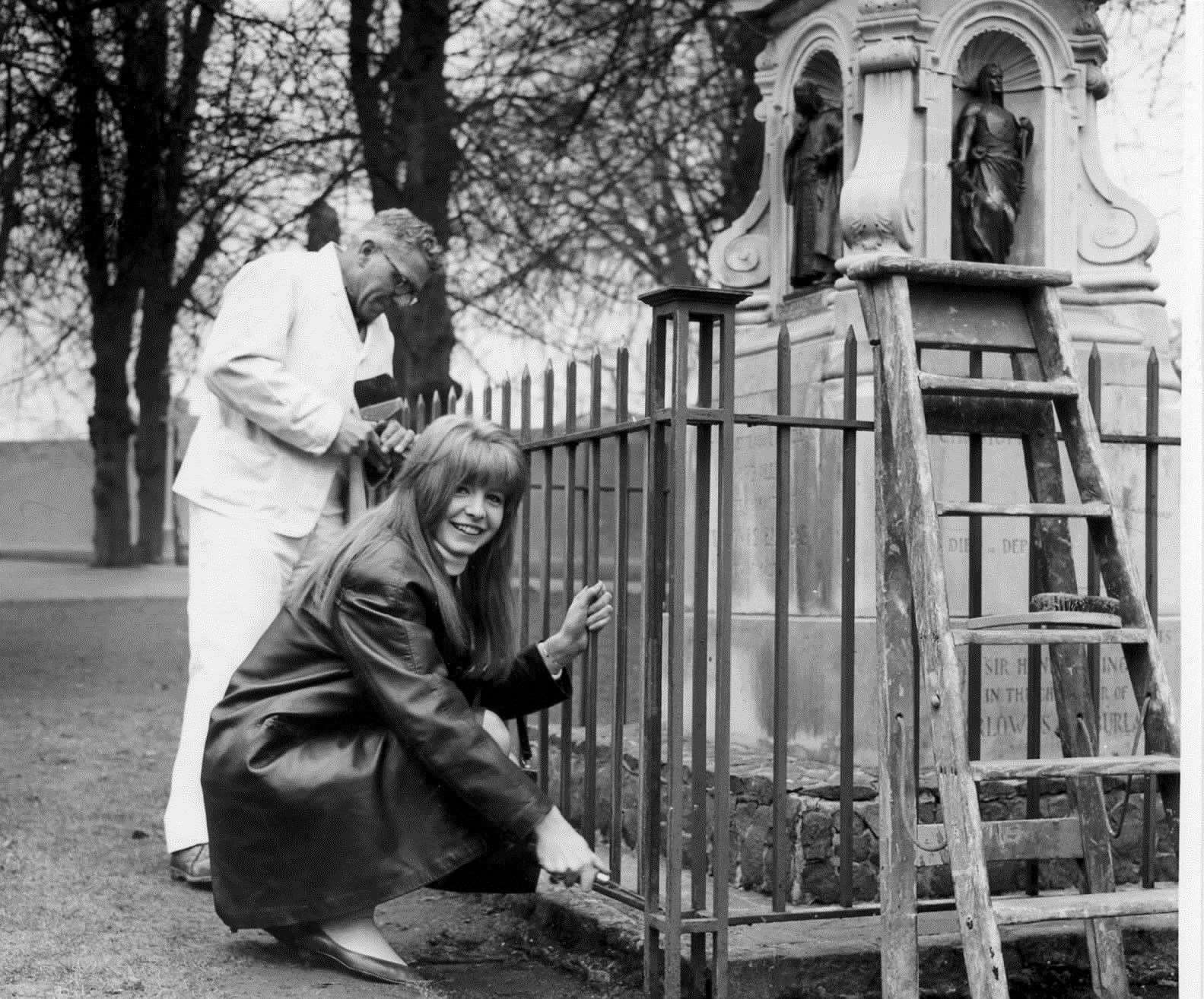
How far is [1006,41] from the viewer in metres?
5.72

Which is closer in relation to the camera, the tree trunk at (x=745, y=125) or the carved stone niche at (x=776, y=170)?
the carved stone niche at (x=776, y=170)

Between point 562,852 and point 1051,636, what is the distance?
3.40 feet

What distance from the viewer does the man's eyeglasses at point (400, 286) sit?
186 inches

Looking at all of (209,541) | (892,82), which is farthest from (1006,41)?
(209,541)

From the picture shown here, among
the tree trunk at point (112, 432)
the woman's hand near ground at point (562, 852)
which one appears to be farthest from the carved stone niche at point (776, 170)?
the tree trunk at point (112, 432)

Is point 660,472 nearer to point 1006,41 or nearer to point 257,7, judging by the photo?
point 1006,41

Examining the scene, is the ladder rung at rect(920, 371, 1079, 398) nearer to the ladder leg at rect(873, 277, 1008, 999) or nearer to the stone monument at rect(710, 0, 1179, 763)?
the ladder leg at rect(873, 277, 1008, 999)

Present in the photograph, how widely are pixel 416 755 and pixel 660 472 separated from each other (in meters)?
0.81

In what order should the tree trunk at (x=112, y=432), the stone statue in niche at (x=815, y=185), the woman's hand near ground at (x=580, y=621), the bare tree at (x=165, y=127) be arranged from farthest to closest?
1. the tree trunk at (x=112, y=432)
2. the bare tree at (x=165, y=127)
3. the stone statue in niche at (x=815, y=185)
4. the woman's hand near ground at (x=580, y=621)

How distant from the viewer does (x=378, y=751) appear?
11.8ft

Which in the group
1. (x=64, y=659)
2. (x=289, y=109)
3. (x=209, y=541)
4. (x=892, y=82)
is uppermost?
(x=289, y=109)

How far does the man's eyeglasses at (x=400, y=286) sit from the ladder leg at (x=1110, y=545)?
1.80m

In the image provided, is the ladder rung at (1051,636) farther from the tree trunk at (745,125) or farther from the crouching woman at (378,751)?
the tree trunk at (745,125)

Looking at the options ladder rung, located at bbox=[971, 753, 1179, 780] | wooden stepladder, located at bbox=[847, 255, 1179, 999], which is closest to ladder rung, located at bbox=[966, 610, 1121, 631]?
wooden stepladder, located at bbox=[847, 255, 1179, 999]
